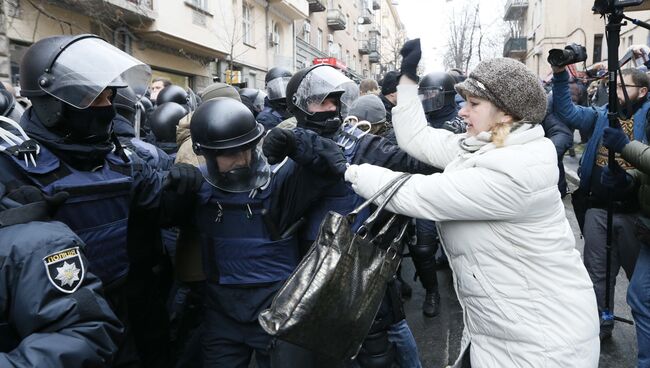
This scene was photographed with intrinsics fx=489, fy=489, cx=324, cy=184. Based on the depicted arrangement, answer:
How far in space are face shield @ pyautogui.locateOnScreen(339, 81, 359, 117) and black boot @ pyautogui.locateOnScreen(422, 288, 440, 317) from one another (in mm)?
1882

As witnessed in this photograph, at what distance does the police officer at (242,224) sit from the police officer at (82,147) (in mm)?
375

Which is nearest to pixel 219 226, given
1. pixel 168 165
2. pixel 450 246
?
pixel 168 165

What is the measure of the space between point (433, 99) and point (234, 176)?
2540mm

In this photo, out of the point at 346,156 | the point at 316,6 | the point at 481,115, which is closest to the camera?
the point at 481,115

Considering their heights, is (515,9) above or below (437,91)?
above

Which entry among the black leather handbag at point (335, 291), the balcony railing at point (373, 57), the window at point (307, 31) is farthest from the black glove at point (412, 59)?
the balcony railing at point (373, 57)

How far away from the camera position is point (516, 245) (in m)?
1.66

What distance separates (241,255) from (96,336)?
3.04ft

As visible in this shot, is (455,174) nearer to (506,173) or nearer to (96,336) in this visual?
(506,173)

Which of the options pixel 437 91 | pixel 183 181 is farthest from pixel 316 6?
pixel 183 181

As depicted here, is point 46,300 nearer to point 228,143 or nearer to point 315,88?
point 228,143

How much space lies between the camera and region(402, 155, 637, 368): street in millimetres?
3393

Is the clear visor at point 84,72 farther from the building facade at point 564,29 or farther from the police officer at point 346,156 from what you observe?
the building facade at point 564,29

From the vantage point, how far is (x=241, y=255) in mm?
2236
